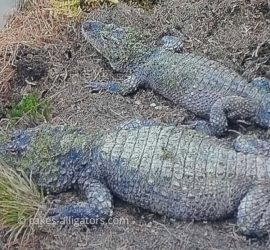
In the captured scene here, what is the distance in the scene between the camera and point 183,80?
482 cm

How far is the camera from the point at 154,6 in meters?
5.72

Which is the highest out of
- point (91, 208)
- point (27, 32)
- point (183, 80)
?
point (183, 80)

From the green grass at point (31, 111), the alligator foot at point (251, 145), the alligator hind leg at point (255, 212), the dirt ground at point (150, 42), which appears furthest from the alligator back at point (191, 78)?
the alligator hind leg at point (255, 212)

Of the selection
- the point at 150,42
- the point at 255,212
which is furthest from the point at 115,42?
the point at 255,212

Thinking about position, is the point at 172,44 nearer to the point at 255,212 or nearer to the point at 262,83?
the point at 262,83

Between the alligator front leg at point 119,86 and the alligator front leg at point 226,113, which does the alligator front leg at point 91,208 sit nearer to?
the alligator front leg at point 226,113

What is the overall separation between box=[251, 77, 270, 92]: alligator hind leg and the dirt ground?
0.12m

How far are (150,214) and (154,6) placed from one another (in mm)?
2267

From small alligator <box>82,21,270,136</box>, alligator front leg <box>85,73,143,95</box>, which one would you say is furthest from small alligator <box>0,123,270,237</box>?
alligator front leg <box>85,73,143,95</box>

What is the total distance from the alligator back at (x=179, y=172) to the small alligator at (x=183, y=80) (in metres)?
0.56

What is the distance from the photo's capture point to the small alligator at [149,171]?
12.4 feet

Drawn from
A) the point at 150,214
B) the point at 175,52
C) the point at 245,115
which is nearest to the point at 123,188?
the point at 150,214

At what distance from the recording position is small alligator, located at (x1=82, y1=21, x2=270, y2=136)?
4.51m

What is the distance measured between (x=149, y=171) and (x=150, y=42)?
1.68 metres
